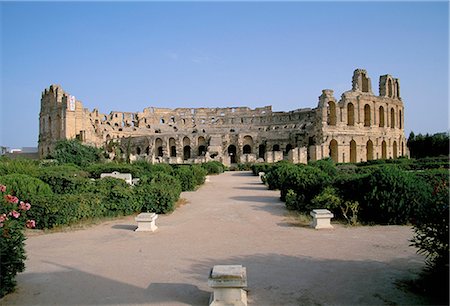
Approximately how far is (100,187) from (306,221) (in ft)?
21.4

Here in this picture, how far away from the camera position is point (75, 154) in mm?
34844

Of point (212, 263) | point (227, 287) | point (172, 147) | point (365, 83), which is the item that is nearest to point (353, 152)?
point (365, 83)

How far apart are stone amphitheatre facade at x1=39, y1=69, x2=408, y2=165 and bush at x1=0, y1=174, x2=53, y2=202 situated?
29291 mm

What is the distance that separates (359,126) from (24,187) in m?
35.1

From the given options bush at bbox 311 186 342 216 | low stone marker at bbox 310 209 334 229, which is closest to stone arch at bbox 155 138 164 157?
bush at bbox 311 186 342 216

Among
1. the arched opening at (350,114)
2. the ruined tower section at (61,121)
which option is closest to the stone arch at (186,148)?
the ruined tower section at (61,121)

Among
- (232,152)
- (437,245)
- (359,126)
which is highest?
(359,126)

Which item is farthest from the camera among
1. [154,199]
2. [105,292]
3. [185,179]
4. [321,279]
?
[185,179]

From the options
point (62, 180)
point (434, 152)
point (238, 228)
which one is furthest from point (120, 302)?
point (434, 152)

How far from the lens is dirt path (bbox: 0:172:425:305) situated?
4488 millimetres

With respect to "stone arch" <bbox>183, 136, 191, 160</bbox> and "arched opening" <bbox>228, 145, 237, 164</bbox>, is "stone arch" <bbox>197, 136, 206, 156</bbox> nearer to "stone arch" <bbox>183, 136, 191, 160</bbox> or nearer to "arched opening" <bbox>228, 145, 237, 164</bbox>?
"stone arch" <bbox>183, 136, 191, 160</bbox>

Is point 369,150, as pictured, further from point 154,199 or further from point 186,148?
A: point 154,199

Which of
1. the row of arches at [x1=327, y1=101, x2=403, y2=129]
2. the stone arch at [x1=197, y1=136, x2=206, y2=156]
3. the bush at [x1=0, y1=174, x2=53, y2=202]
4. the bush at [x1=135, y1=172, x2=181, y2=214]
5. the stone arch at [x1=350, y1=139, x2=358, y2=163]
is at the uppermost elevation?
the row of arches at [x1=327, y1=101, x2=403, y2=129]

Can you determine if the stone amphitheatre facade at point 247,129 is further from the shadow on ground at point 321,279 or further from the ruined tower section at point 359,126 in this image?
the shadow on ground at point 321,279
